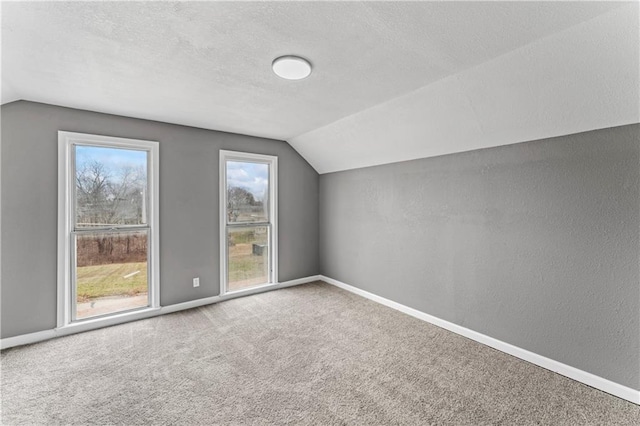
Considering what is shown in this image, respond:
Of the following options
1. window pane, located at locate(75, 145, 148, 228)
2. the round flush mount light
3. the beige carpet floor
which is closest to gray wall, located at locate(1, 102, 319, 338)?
window pane, located at locate(75, 145, 148, 228)

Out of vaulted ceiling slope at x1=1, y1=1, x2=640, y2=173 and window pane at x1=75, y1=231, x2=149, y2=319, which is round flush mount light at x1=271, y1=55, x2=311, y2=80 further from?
window pane at x1=75, y1=231, x2=149, y2=319

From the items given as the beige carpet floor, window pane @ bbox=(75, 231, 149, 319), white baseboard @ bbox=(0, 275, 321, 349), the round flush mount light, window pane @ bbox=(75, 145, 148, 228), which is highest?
the round flush mount light

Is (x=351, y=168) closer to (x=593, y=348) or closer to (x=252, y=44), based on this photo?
(x=252, y=44)

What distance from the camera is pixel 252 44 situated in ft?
5.70

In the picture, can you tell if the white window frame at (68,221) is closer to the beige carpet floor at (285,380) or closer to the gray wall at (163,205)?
the gray wall at (163,205)

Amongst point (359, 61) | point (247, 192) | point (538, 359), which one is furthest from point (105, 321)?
point (538, 359)

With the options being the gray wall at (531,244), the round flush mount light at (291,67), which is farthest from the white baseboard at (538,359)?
the round flush mount light at (291,67)

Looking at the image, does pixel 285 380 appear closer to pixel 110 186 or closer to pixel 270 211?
pixel 270 211

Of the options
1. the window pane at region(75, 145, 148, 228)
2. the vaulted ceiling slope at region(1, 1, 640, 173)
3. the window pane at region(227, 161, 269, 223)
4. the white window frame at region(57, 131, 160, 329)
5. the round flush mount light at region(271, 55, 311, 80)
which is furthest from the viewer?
the window pane at region(227, 161, 269, 223)

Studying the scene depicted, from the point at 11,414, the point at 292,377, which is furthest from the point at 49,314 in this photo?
the point at 292,377

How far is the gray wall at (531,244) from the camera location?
6.38 ft

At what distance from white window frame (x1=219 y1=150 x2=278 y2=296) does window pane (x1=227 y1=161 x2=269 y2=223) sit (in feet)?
0.22

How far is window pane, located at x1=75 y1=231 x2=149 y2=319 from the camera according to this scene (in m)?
2.99

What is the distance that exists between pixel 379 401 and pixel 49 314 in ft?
10.7
